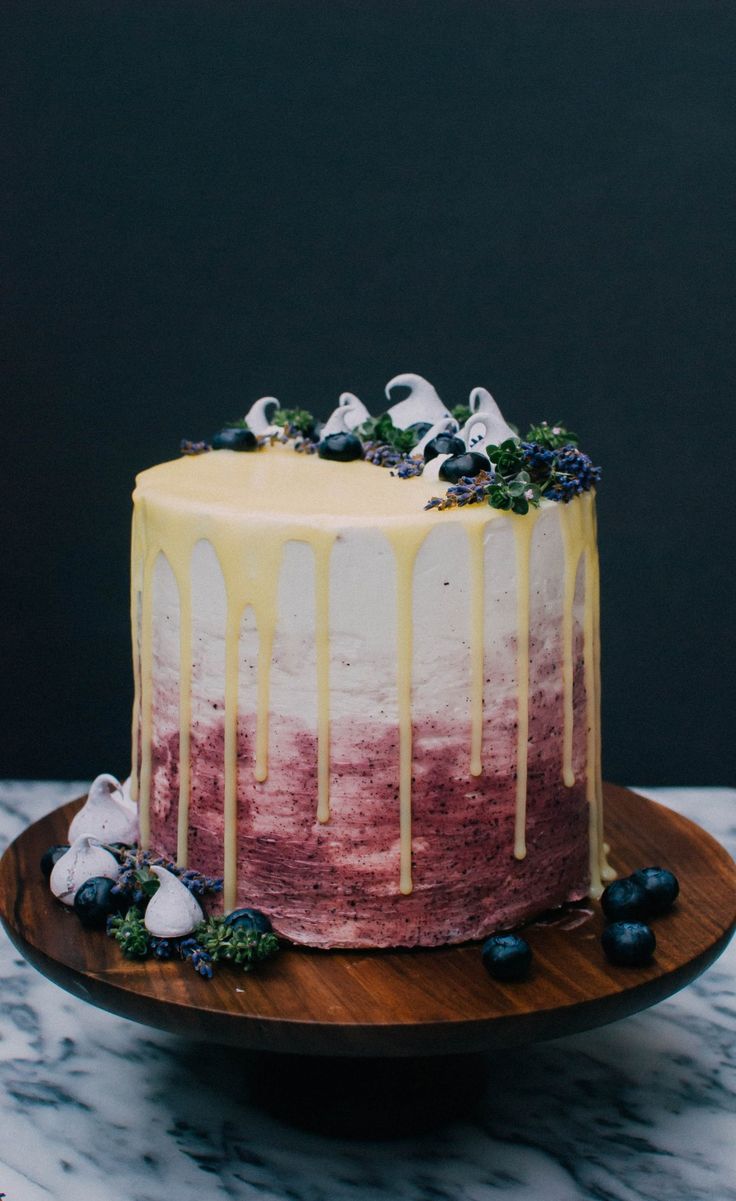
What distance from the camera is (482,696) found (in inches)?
90.5

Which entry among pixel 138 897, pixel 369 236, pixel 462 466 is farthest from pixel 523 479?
pixel 369 236

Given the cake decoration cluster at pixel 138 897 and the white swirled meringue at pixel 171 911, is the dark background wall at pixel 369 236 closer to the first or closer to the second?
the cake decoration cluster at pixel 138 897

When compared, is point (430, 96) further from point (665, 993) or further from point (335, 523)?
point (665, 993)

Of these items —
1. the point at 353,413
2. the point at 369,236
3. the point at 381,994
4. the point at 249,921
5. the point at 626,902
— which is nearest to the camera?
the point at 381,994

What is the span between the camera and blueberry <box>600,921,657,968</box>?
2.26 metres

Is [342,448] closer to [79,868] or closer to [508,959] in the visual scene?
[79,868]

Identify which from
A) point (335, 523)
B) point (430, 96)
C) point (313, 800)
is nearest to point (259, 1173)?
point (313, 800)

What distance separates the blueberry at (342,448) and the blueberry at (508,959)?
0.82 metres

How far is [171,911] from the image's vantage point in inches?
90.7

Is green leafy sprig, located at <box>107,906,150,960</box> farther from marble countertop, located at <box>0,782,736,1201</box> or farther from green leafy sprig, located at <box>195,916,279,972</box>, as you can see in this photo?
marble countertop, located at <box>0,782,736,1201</box>

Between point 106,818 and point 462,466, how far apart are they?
30.2 inches

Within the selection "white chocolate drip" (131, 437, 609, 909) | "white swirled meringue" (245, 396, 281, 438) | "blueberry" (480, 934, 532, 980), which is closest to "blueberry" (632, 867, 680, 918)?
"white chocolate drip" (131, 437, 609, 909)

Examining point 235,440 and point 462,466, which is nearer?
point 462,466

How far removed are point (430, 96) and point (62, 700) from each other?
153 cm
